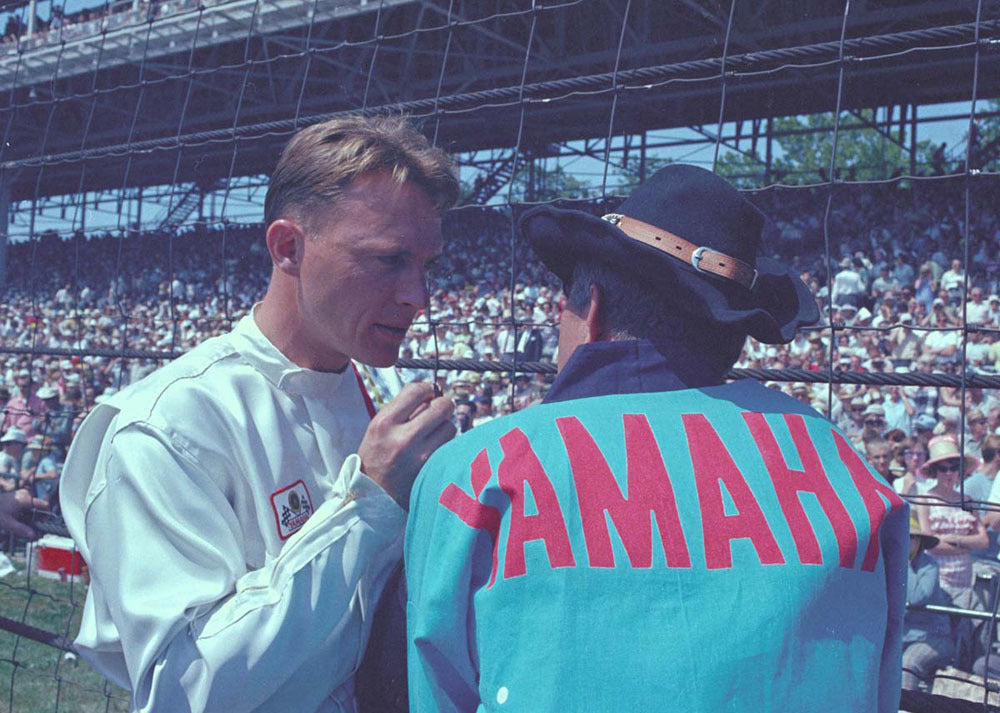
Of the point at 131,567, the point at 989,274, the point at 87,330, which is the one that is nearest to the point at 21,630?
the point at 131,567

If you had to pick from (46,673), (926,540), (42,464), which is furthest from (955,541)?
(42,464)

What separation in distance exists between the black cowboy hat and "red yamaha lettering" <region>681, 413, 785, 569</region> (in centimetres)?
19

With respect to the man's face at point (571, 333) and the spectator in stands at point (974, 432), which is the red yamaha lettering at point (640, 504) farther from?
the spectator in stands at point (974, 432)

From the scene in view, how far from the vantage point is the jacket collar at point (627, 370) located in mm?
1376

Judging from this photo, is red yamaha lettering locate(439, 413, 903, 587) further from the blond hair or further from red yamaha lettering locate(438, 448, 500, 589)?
the blond hair

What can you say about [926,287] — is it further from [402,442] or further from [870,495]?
[402,442]

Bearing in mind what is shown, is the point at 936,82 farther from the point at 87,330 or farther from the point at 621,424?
the point at 621,424

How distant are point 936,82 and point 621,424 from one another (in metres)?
17.4

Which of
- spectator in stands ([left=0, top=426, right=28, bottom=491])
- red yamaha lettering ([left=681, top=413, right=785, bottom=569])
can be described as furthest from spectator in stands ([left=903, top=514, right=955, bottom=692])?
spectator in stands ([left=0, top=426, right=28, bottom=491])

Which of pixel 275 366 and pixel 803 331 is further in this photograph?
pixel 803 331

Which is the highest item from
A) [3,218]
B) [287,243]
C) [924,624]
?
[3,218]

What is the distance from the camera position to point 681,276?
1.38 m

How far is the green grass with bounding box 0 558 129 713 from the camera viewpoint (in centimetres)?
462

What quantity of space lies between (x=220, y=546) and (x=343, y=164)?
67 centimetres
